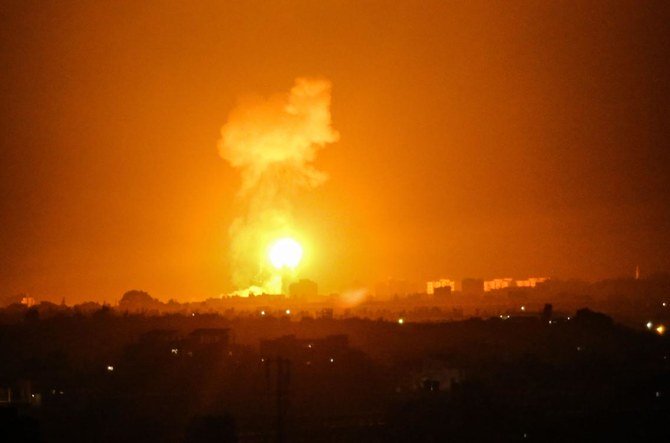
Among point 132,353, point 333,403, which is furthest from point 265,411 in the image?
point 132,353

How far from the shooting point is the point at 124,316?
62594mm

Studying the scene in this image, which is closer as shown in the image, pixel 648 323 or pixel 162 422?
pixel 162 422

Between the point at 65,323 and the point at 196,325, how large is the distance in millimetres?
5695

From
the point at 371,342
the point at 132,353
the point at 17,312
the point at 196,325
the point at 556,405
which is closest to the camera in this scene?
the point at 556,405

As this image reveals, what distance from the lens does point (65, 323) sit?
5781cm

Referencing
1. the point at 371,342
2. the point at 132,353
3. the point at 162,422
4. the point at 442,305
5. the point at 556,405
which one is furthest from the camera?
the point at 442,305

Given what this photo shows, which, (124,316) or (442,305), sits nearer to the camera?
(124,316)

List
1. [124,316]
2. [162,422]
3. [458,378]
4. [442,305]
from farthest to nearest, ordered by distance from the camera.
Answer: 1. [442,305]
2. [124,316]
3. [458,378]
4. [162,422]

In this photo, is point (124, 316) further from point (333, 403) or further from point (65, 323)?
point (333, 403)

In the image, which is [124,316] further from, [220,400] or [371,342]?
[220,400]

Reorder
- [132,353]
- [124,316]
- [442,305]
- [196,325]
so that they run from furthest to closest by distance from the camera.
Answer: [442,305]
[124,316]
[196,325]
[132,353]

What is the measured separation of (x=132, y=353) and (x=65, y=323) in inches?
510

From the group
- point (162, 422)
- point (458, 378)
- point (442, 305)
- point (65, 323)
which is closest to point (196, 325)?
point (65, 323)

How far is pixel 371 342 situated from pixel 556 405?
56.7ft
